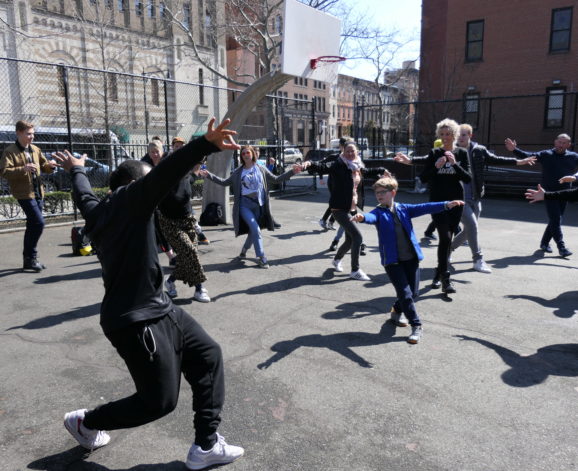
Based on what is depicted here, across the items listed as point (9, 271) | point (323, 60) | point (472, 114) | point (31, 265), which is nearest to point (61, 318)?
point (31, 265)

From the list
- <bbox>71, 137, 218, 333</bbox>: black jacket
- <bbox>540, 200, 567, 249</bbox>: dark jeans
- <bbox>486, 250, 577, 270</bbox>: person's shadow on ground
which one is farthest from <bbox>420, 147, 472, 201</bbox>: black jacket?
<bbox>71, 137, 218, 333</bbox>: black jacket

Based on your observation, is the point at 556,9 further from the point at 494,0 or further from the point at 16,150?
the point at 16,150

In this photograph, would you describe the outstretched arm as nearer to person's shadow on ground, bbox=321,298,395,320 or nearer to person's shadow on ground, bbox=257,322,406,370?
person's shadow on ground, bbox=257,322,406,370

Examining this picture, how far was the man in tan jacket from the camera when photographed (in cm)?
668

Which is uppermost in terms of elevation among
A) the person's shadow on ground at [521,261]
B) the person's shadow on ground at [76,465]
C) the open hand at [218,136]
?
the open hand at [218,136]

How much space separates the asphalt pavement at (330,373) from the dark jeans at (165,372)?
33 cm

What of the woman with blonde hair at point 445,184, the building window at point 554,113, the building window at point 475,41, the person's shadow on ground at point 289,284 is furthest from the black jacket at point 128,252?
the building window at point 475,41

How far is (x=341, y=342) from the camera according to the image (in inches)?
175

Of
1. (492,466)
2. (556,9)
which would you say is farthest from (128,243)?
(556,9)

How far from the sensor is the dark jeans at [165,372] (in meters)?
2.42

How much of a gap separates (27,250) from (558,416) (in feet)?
22.3

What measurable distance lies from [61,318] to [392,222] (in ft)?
11.9

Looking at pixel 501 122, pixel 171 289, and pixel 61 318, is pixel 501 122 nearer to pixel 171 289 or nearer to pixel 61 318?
pixel 171 289

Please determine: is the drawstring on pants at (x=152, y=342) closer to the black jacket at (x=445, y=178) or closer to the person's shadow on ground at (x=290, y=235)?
the black jacket at (x=445, y=178)
